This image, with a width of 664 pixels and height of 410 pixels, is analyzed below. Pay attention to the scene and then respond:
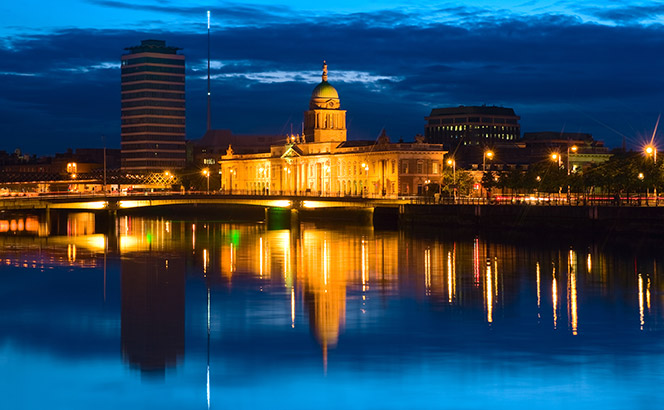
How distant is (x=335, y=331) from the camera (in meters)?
46.2

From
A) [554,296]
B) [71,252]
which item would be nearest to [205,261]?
[71,252]

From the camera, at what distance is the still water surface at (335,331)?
35281 millimetres

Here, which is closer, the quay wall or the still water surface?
the still water surface

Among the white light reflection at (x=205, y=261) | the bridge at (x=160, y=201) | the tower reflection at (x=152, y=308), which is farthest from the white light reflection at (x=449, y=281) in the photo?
the bridge at (x=160, y=201)

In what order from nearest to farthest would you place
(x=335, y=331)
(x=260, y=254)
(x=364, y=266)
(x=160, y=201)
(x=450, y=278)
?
(x=335, y=331)
(x=450, y=278)
(x=364, y=266)
(x=260, y=254)
(x=160, y=201)

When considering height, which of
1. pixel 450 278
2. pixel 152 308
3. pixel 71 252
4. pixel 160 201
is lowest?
pixel 152 308

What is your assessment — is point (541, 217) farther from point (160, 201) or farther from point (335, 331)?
point (335, 331)

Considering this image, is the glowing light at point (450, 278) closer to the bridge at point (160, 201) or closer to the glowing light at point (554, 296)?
the glowing light at point (554, 296)

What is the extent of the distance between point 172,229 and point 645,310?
8734cm

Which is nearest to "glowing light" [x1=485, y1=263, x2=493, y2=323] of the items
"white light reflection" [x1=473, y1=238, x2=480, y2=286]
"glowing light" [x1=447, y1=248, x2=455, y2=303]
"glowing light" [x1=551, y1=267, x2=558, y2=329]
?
"white light reflection" [x1=473, y1=238, x2=480, y2=286]

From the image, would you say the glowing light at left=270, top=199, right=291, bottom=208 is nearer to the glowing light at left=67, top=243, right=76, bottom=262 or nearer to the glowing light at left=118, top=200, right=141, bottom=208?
the glowing light at left=118, top=200, right=141, bottom=208

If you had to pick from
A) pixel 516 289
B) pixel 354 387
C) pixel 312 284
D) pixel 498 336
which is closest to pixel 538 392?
pixel 354 387

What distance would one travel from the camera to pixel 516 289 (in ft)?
202

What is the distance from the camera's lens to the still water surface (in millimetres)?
35281
